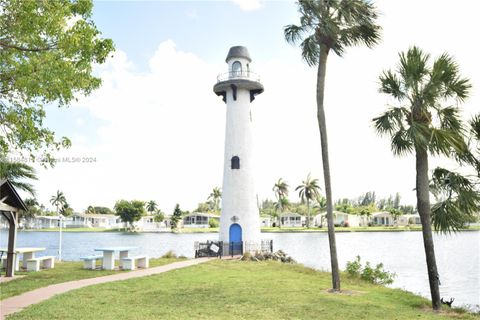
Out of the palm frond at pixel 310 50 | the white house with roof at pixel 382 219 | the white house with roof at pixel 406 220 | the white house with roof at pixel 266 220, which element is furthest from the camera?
the white house with roof at pixel 266 220

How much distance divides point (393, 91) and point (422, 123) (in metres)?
1.37

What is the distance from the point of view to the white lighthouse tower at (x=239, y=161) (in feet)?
83.7

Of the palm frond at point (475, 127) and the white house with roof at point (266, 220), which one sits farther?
the white house with roof at point (266, 220)

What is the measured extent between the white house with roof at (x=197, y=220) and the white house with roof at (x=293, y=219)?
17.9m

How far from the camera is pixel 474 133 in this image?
42.1 ft

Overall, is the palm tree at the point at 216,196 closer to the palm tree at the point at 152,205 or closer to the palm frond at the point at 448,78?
the palm tree at the point at 152,205

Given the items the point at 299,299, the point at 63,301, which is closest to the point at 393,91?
the point at 299,299

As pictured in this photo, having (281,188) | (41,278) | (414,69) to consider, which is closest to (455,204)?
(414,69)

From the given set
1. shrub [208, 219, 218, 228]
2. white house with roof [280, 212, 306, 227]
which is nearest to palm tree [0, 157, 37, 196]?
shrub [208, 219, 218, 228]

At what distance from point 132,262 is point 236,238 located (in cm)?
801

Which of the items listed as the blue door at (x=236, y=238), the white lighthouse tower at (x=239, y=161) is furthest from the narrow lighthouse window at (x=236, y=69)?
the blue door at (x=236, y=238)

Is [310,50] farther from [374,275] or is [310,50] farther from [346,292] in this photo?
[374,275]

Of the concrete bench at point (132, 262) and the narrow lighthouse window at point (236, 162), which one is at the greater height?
the narrow lighthouse window at point (236, 162)

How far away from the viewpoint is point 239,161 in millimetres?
25969
